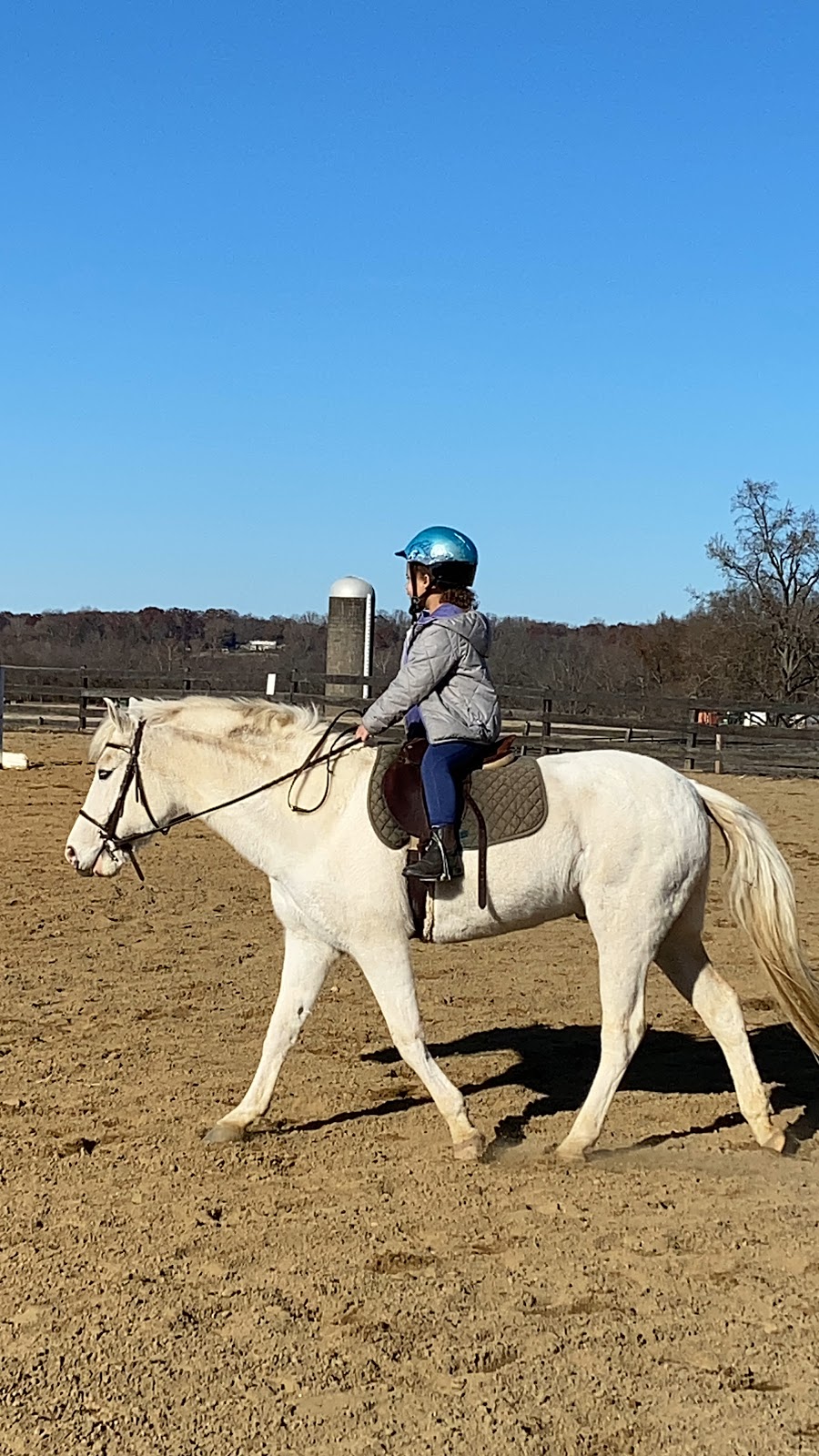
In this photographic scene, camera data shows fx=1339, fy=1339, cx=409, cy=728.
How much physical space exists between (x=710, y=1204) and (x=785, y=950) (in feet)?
4.34

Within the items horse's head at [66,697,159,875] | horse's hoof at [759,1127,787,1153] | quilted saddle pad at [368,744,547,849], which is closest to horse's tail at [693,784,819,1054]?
horse's hoof at [759,1127,787,1153]

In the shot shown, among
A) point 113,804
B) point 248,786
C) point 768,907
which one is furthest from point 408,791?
point 768,907

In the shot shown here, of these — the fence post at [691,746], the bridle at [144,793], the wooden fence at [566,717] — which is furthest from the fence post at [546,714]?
the bridle at [144,793]

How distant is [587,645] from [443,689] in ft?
173

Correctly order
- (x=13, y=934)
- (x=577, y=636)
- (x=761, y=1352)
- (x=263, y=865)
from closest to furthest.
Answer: (x=761, y=1352) < (x=263, y=865) < (x=13, y=934) < (x=577, y=636)

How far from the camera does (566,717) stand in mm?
22953

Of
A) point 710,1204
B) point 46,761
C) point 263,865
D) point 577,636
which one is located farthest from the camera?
point 577,636

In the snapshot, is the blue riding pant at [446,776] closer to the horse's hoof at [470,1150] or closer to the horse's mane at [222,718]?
the horse's mane at [222,718]

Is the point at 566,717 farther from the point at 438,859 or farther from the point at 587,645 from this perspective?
the point at 587,645

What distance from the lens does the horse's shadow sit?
5906mm

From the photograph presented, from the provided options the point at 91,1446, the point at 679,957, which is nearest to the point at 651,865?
the point at 679,957

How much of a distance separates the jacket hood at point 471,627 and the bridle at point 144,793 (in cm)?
63

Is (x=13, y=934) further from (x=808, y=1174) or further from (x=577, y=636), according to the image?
(x=577, y=636)

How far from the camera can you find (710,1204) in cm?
479
